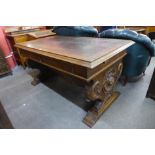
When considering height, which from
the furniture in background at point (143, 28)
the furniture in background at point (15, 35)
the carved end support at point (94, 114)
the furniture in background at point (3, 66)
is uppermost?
the furniture in background at point (15, 35)

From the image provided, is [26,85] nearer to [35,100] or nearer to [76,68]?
[35,100]

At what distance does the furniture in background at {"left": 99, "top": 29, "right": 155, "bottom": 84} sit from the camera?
1431 mm

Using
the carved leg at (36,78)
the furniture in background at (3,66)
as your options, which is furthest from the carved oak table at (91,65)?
the furniture in background at (3,66)

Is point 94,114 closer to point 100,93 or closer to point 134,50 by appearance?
point 100,93

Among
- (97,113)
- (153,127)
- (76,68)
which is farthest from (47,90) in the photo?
(153,127)

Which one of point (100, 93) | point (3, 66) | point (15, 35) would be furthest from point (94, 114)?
point (15, 35)

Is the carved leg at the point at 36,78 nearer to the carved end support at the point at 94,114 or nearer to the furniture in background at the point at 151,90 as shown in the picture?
the carved end support at the point at 94,114

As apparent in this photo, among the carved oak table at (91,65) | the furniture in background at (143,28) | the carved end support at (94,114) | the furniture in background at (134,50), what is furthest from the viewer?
the furniture in background at (143,28)

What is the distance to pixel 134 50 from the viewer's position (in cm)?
154

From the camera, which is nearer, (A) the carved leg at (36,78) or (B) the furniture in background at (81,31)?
(B) the furniture in background at (81,31)

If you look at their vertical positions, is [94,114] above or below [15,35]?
below

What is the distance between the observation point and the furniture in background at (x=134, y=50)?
143cm

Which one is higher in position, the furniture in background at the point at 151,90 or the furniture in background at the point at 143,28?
the furniture in background at the point at 143,28

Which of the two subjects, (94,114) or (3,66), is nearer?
(94,114)
